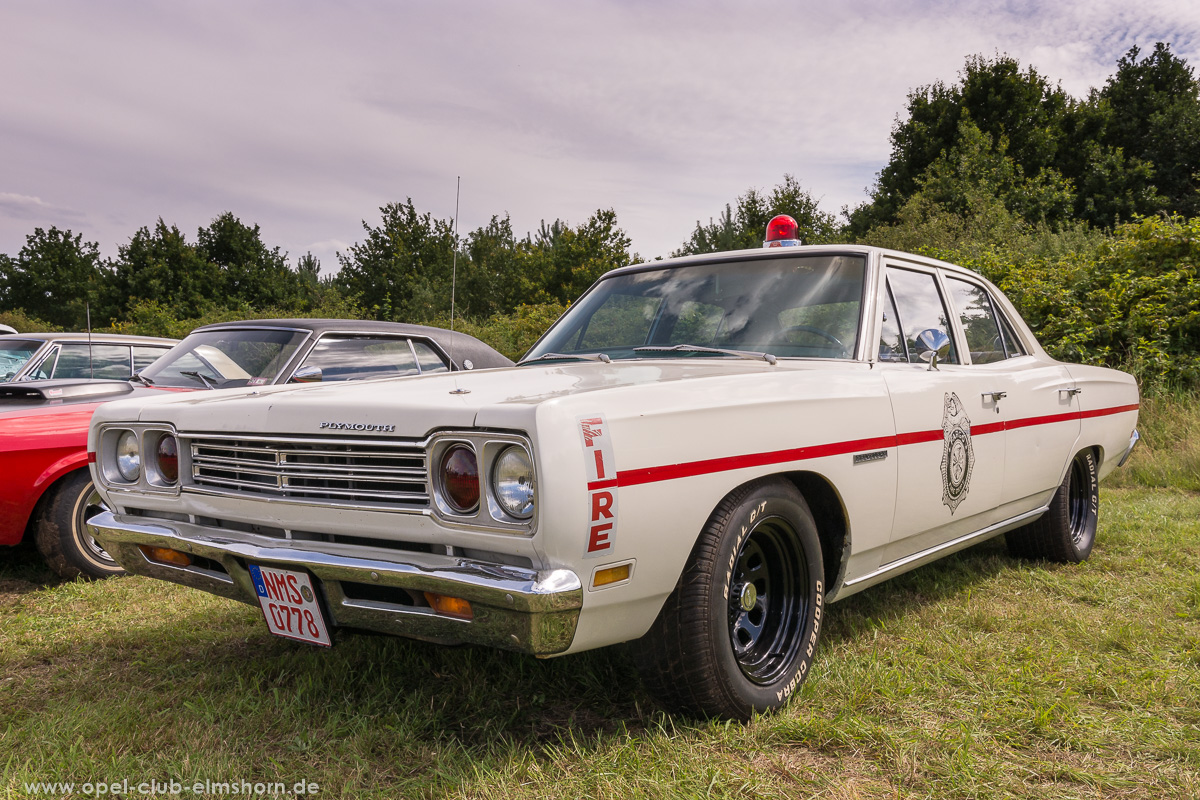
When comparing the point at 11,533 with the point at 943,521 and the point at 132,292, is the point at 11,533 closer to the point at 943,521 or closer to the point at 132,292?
the point at 943,521

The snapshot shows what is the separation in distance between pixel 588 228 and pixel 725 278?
24915 millimetres

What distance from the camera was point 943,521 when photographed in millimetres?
3311

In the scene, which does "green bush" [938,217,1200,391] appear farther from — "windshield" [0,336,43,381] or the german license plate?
"windshield" [0,336,43,381]

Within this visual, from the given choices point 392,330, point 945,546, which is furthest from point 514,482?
point 392,330

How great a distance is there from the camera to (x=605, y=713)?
2.65 meters

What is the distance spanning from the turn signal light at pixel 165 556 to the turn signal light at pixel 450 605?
3.44ft

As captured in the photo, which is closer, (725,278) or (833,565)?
(833,565)

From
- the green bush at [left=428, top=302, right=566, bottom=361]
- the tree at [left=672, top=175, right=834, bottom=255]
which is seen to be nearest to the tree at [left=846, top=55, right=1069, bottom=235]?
the tree at [left=672, top=175, right=834, bottom=255]

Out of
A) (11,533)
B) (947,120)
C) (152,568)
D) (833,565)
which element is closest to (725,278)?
(833,565)

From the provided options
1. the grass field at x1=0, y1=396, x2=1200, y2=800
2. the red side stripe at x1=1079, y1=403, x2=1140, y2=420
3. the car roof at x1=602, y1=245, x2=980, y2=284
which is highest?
the car roof at x1=602, y1=245, x2=980, y2=284

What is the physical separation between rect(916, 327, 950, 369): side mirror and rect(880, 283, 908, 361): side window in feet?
0.27

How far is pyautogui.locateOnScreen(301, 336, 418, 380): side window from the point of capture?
5.62 metres

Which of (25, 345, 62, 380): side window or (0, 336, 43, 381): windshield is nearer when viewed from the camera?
(25, 345, 62, 380): side window

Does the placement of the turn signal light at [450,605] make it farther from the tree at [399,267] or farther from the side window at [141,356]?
the tree at [399,267]
